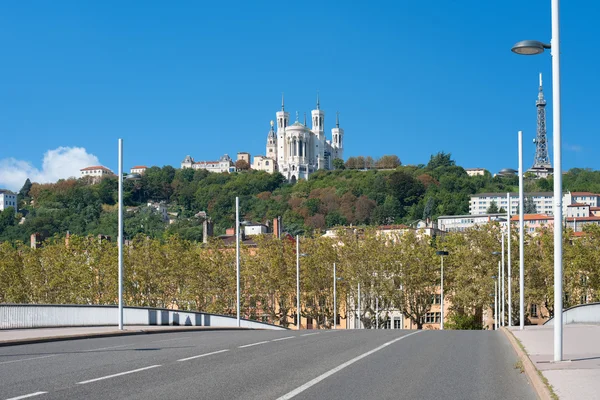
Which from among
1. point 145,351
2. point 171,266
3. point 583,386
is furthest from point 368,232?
point 583,386

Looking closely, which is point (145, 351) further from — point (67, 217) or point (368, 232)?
point (67, 217)

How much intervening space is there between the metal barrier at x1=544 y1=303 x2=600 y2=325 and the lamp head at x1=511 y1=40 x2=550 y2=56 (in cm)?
2212

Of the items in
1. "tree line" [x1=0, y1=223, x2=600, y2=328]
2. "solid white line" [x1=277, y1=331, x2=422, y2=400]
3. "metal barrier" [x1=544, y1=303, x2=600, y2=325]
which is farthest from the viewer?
"tree line" [x1=0, y1=223, x2=600, y2=328]

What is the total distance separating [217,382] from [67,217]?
596 ft

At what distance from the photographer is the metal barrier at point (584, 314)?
1411 inches

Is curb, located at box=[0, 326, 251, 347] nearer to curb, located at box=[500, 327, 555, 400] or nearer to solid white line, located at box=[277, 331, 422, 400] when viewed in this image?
solid white line, located at box=[277, 331, 422, 400]

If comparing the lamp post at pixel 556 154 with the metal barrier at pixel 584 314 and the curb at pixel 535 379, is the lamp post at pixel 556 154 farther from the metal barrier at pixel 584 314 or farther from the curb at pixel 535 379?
the metal barrier at pixel 584 314

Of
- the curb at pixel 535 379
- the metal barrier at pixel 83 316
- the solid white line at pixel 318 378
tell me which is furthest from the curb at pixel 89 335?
the curb at pixel 535 379

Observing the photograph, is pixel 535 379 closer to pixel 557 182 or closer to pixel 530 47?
pixel 557 182

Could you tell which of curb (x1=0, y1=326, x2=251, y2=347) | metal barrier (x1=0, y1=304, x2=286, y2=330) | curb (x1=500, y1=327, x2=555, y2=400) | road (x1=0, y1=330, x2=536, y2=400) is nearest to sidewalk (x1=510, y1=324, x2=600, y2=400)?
curb (x1=500, y1=327, x2=555, y2=400)

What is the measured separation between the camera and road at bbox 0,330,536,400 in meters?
12.4

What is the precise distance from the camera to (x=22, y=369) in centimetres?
1582

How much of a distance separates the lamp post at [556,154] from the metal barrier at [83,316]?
21490mm

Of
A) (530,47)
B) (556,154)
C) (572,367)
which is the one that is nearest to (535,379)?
(572,367)
